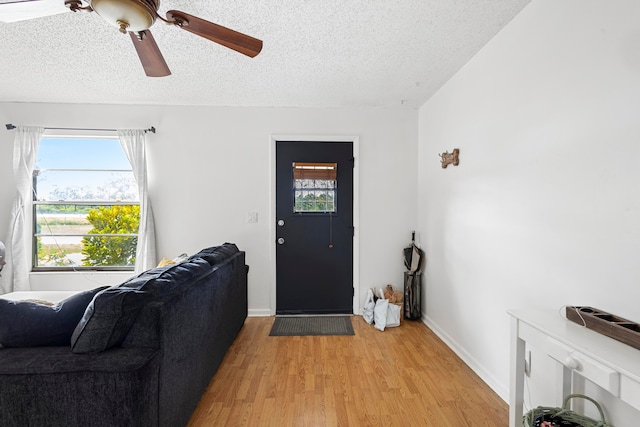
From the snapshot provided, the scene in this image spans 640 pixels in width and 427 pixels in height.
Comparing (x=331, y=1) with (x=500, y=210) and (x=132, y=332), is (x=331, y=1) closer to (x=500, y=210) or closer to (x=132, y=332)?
(x=500, y=210)

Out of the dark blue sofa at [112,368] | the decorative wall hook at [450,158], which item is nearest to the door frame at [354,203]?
the decorative wall hook at [450,158]

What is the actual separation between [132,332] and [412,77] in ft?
9.44

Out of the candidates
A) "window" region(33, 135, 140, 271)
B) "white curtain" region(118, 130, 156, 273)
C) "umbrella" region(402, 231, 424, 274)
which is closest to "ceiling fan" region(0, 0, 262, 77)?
"white curtain" region(118, 130, 156, 273)

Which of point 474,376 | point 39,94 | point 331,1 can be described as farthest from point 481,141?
point 39,94

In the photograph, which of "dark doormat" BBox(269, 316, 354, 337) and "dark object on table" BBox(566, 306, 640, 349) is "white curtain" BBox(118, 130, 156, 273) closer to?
"dark doormat" BBox(269, 316, 354, 337)

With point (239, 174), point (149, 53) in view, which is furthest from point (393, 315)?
point (149, 53)

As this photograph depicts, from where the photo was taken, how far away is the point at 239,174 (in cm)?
336

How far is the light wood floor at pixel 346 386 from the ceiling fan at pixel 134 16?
7.20 ft

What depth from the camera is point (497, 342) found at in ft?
6.48

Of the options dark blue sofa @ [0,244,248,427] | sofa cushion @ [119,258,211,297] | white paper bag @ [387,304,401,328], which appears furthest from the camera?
white paper bag @ [387,304,401,328]

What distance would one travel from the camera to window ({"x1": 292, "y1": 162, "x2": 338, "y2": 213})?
11.1 feet

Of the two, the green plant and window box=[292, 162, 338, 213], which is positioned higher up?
window box=[292, 162, 338, 213]

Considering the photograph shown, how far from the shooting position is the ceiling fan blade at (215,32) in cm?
140

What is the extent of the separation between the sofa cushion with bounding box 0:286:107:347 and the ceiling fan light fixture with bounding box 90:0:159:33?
133cm
